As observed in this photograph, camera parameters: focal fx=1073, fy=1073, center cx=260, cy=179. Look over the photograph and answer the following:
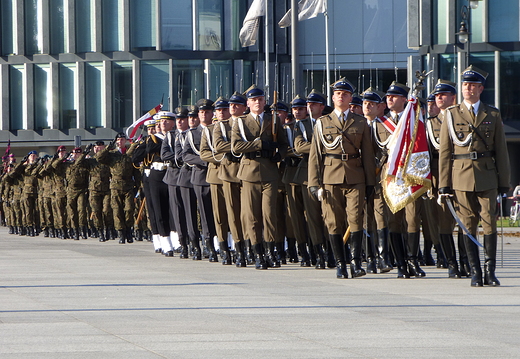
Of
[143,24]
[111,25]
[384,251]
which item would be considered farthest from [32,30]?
[384,251]

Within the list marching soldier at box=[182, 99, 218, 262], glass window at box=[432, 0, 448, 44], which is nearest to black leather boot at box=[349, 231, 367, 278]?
marching soldier at box=[182, 99, 218, 262]

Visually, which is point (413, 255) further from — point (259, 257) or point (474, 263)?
point (259, 257)

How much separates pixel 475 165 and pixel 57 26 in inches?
1478

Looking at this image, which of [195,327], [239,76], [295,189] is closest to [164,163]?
[295,189]

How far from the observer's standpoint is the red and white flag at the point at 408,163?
37.7 feet

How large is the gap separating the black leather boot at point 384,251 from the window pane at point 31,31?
36.3m

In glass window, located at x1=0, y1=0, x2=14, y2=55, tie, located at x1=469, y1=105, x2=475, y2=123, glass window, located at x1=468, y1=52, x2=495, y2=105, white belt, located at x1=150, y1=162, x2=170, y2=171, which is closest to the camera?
tie, located at x1=469, y1=105, x2=475, y2=123

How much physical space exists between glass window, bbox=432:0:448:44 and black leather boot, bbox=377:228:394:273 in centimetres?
2698

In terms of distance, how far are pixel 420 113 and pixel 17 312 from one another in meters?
5.18

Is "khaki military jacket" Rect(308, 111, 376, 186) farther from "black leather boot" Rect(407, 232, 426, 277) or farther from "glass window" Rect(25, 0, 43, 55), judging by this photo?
"glass window" Rect(25, 0, 43, 55)

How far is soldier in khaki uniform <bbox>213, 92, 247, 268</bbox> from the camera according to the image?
13.4 metres

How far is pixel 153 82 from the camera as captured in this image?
44531 millimetres

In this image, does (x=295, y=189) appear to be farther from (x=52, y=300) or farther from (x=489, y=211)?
(x=52, y=300)

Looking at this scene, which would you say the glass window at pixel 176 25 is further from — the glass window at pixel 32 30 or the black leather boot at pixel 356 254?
the black leather boot at pixel 356 254
